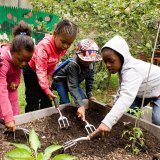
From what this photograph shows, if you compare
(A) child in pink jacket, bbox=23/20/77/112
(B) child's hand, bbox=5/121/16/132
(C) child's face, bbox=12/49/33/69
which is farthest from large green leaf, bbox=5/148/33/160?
(A) child in pink jacket, bbox=23/20/77/112

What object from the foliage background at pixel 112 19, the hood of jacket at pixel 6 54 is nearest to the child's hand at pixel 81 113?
the hood of jacket at pixel 6 54

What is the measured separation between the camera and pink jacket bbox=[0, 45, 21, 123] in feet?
8.06

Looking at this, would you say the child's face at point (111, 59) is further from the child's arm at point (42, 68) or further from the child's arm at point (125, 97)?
the child's arm at point (42, 68)

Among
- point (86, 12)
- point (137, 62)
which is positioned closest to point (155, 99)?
point (137, 62)

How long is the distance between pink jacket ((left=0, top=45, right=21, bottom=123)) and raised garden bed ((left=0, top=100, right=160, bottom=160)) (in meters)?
0.22

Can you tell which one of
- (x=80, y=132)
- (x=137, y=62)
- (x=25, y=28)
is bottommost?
(x=80, y=132)

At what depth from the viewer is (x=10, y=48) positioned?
2760 mm

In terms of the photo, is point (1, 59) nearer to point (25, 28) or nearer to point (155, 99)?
point (25, 28)

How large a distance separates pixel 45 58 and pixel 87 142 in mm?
961

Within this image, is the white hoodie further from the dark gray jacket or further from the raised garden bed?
the dark gray jacket

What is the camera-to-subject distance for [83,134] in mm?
2715

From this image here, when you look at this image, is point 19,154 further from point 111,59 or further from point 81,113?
point 81,113

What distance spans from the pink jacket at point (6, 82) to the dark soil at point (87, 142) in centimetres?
22

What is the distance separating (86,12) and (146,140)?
293 cm
